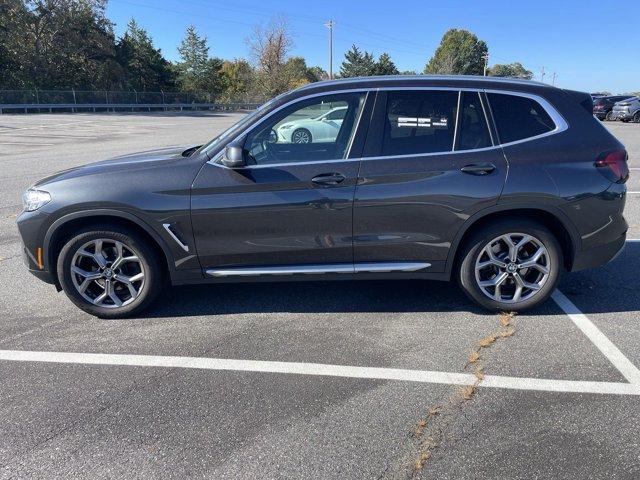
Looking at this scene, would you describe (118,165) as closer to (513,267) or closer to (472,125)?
(472,125)

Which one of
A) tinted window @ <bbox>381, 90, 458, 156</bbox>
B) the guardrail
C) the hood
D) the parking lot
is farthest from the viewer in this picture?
the guardrail

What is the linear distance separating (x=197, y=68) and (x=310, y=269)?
73925mm

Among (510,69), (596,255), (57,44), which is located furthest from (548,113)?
(510,69)

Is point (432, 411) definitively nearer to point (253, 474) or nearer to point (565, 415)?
point (565, 415)

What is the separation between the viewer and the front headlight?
13.0ft

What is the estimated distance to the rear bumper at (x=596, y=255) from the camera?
13.3ft

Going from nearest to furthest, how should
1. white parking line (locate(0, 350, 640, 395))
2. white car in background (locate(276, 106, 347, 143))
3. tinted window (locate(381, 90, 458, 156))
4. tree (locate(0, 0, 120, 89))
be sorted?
white parking line (locate(0, 350, 640, 395)) < tinted window (locate(381, 90, 458, 156)) < white car in background (locate(276, 106, 347, 143)) < tree (locate(0, 0, 120, 89))

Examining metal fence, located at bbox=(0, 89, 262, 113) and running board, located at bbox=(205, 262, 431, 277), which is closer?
running board, located at bbox=(205, 262, 431, 277)

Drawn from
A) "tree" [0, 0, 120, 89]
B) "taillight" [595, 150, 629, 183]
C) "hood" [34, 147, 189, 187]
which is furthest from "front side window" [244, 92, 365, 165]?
"tree" [0, 0, 120, 89]

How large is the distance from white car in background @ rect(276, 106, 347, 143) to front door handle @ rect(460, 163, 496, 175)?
41.6 inches

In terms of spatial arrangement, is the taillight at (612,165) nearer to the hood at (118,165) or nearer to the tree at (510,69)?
the hood at (118,165)

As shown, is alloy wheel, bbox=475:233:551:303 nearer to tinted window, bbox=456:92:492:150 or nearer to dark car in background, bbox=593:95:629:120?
tinted window, bbox=456:92:492:150

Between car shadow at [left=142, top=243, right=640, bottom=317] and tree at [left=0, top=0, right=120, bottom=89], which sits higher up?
tree at [left=0, top=0, right=120, bottom=89]

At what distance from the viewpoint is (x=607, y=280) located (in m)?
4.86
